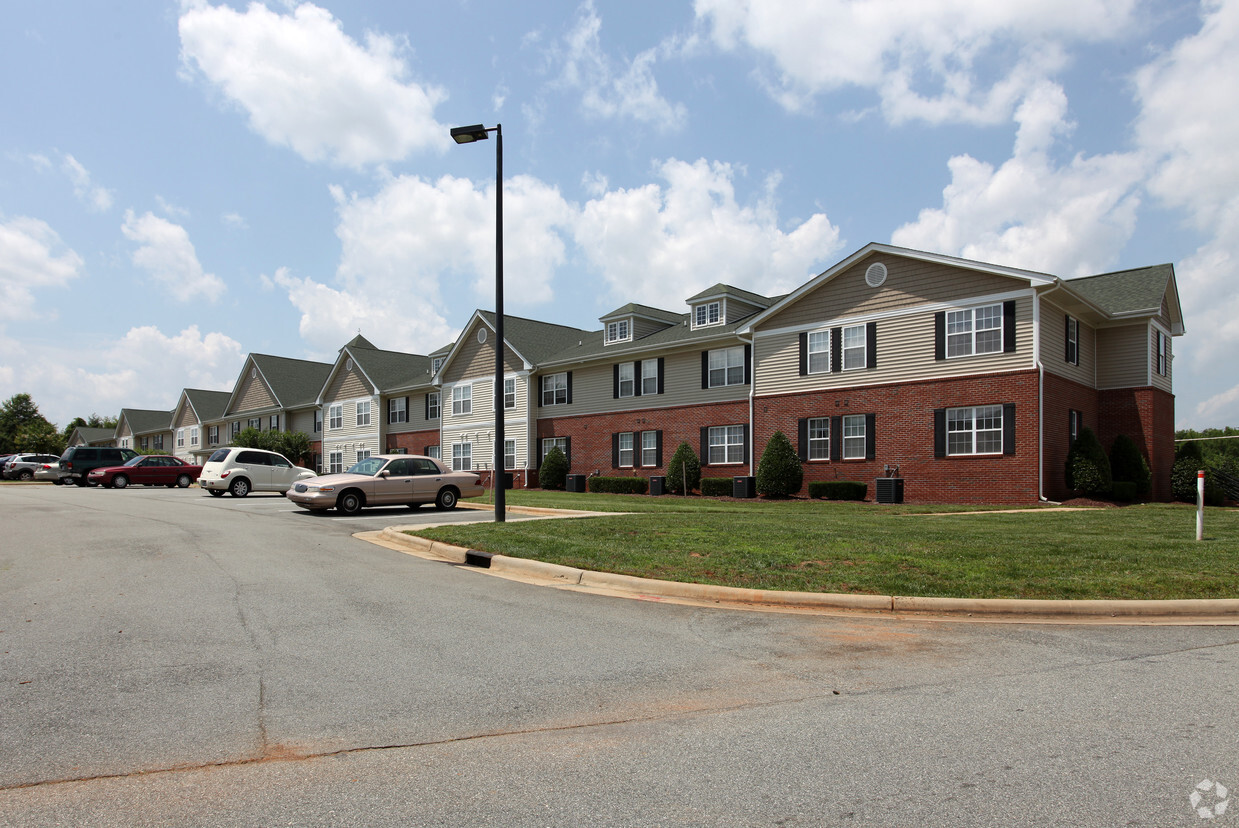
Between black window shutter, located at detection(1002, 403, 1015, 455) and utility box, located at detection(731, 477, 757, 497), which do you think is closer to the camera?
black window shutter, located at detection(1002, 403, 1015, 455)

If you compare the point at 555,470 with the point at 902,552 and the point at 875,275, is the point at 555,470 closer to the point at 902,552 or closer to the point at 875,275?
the point at 875,275

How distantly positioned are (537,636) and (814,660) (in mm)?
2434

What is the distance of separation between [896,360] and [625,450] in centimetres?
1287

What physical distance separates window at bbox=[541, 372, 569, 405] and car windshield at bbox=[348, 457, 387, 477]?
1768cm

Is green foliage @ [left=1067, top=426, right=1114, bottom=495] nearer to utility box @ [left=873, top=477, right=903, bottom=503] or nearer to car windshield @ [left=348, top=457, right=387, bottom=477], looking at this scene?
utility box @ [left=873, top=477, right=903, bottom=503]

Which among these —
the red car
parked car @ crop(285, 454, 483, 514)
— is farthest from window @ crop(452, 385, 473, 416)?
parked car @ crop(285, 454, 483, 514)

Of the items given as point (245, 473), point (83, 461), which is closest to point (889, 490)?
point (245, 473)

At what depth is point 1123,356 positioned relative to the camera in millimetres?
26906

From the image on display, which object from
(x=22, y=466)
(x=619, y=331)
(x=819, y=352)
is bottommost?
(x=22, y=466)

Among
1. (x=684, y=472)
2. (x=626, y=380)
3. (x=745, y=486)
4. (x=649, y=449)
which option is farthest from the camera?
(x=626, y=380)

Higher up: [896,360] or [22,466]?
[896,360]

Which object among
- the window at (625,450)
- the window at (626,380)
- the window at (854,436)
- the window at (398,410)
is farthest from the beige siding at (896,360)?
the window at (398,410)

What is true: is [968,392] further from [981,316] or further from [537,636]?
[537,636]

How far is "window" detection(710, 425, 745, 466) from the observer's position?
30.6m
